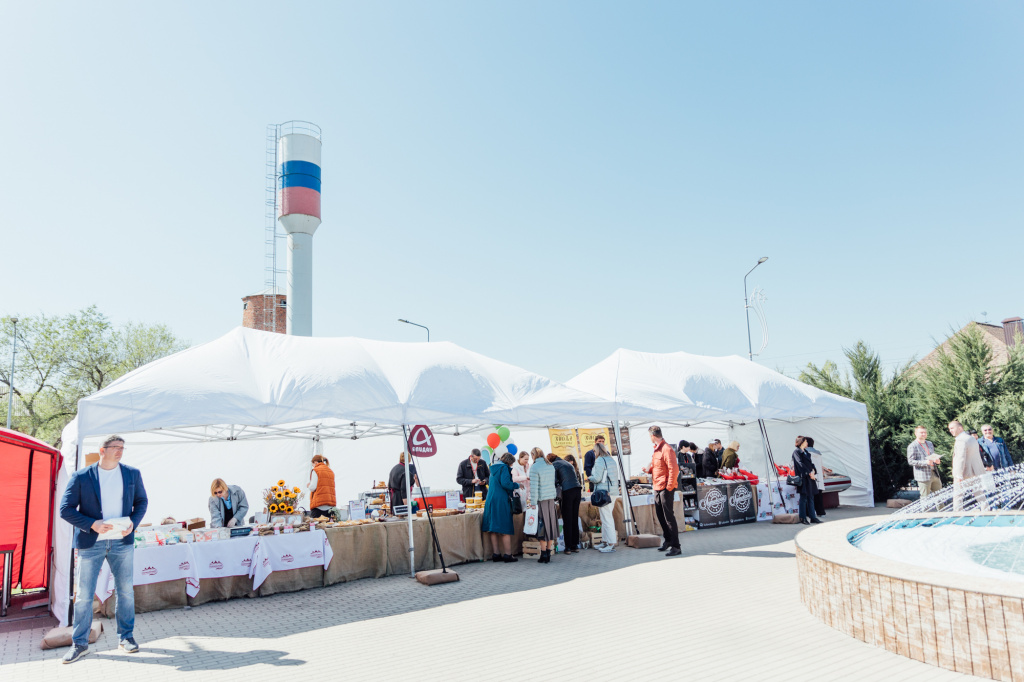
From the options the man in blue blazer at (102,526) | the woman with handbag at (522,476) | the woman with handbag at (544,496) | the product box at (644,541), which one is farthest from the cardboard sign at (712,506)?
the man in blue blazer at (102,526)

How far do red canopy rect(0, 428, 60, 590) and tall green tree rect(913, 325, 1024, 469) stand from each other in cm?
1794

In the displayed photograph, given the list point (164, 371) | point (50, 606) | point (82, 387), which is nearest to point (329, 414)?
point (164, 371)

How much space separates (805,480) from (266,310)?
89.9ft

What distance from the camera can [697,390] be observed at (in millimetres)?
12562

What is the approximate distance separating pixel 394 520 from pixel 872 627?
6241 millimetres

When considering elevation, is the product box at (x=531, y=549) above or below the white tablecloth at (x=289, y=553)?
below

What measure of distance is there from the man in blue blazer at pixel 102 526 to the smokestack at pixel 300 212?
20.5 metres

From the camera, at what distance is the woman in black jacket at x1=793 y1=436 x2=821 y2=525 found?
40.0 ft

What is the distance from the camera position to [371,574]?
29.4 feet

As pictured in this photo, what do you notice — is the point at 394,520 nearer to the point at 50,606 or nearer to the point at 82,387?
the point at 50,606

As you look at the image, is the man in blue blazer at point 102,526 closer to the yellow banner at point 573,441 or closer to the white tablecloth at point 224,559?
the white tablecloth at point 224,559

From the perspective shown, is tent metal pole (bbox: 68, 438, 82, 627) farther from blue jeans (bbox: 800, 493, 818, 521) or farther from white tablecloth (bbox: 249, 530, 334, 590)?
blue jeans (bbox: 800, 493, 818, 521)

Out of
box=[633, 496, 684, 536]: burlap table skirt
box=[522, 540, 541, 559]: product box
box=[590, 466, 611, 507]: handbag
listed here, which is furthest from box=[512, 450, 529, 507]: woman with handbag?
box=[633, 496, 684, 536]: burlap table skirt

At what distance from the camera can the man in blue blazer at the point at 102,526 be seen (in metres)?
5.52
